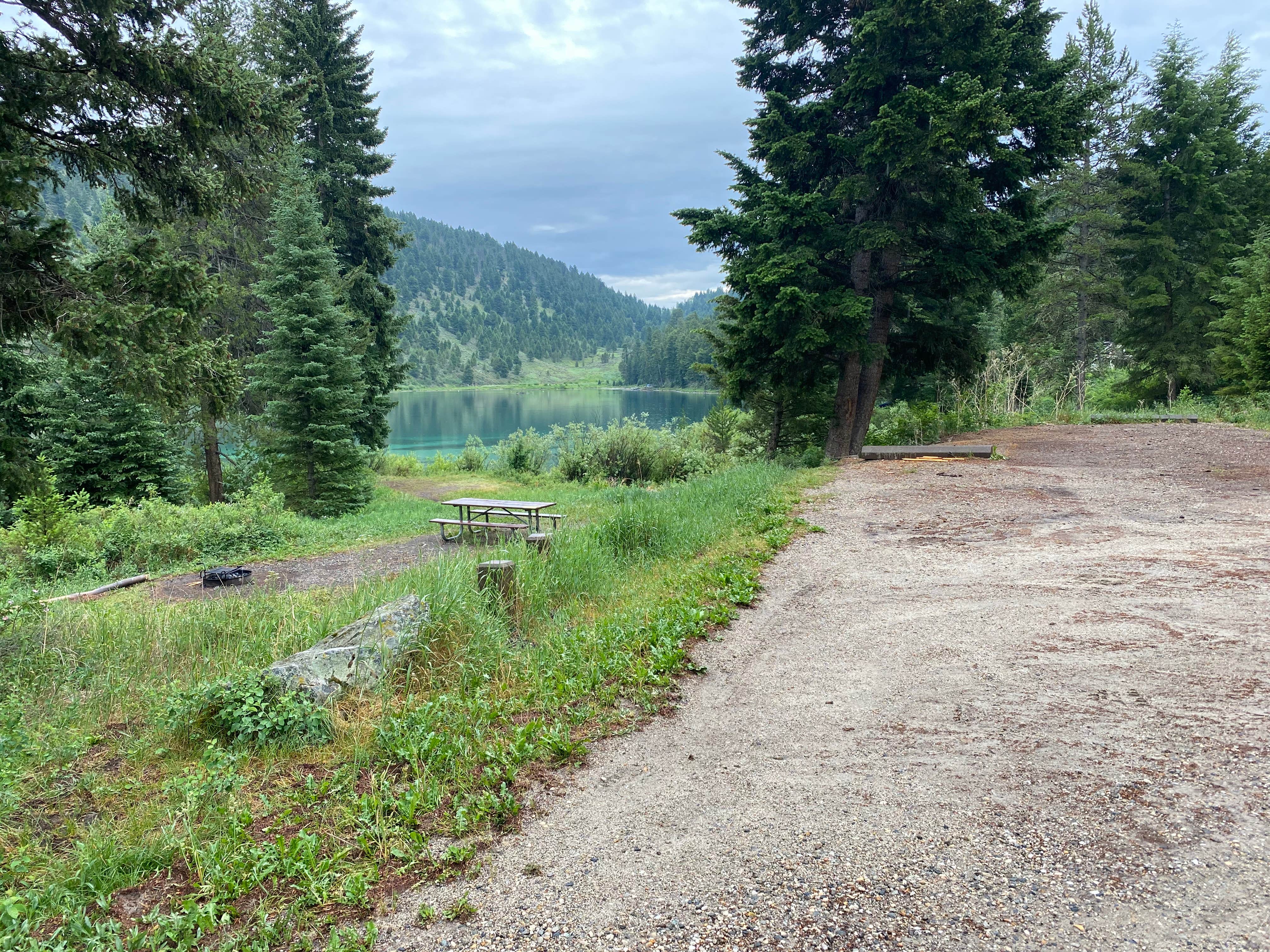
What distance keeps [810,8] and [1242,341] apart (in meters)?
16.1

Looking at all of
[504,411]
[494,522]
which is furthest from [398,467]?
[504,411]

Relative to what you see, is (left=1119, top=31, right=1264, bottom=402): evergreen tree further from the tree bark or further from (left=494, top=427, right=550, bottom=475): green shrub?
(left=494, top=427, right=550, bottom=475): green shrub

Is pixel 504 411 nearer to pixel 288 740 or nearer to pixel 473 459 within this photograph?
pixel 473 459

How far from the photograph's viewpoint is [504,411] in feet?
295

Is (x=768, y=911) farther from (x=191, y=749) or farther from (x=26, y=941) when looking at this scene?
(x=191, y=749)

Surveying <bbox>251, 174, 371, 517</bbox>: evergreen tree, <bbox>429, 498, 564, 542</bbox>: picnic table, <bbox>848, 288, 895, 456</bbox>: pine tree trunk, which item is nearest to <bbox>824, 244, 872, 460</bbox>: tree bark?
<bbox>848, 288, 895, 456</bbox>: pine tree trunk

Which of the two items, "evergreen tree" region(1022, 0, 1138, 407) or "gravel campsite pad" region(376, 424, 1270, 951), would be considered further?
"evergreen tree" region(1022, 0, 1138, 407)

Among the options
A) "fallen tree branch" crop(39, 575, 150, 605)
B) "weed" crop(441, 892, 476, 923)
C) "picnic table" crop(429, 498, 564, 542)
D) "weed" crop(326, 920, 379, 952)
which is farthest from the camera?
"picnic table" crop(429, 498, 564, 542)

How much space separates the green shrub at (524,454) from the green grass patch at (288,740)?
21066 mm

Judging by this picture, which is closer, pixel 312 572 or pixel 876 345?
pixel 312 572

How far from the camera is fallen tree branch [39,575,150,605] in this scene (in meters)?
6.43

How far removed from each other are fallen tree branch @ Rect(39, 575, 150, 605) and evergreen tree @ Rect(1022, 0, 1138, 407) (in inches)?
1158

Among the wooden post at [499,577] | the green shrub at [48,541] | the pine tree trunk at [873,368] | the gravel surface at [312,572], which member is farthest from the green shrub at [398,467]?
the wooden post at [499,577]

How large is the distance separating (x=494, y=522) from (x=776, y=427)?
8.65 metres
